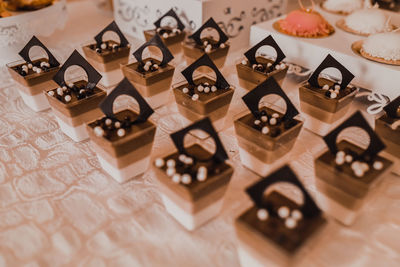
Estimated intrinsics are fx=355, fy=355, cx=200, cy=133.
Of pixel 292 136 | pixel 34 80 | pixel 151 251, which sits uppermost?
pixel 34 80

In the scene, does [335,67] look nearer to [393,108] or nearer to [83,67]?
[393,108]

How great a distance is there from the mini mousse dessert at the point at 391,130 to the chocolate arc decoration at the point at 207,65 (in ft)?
2.20

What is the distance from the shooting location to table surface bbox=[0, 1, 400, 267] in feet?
3.76

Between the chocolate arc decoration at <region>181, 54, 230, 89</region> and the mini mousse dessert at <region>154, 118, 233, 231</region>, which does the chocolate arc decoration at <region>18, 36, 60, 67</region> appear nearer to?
the chocolate arc decoration at <region>181, 54, 230, 89</region>

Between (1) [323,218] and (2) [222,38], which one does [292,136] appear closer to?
(1) [323,218]

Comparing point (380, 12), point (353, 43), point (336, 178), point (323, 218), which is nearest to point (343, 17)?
point (380, 12)

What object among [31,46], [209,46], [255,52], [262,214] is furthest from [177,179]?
[31,46]

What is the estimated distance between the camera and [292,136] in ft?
4.61

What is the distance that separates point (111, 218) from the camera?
50.4 inches

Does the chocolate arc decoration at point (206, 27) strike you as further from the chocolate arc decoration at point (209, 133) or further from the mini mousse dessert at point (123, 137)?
the chocolate arc decoration at point (209, 133)

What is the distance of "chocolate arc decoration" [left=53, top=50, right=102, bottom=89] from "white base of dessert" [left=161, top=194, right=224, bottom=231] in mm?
688

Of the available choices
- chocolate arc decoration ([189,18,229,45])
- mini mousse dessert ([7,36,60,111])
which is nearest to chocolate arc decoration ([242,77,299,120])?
chocolate arc decoration ([189,18,229,45])

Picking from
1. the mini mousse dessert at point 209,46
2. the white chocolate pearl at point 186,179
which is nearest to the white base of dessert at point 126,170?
the white chocolate pearl at point 186,179

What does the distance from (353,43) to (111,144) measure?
5.04ft
